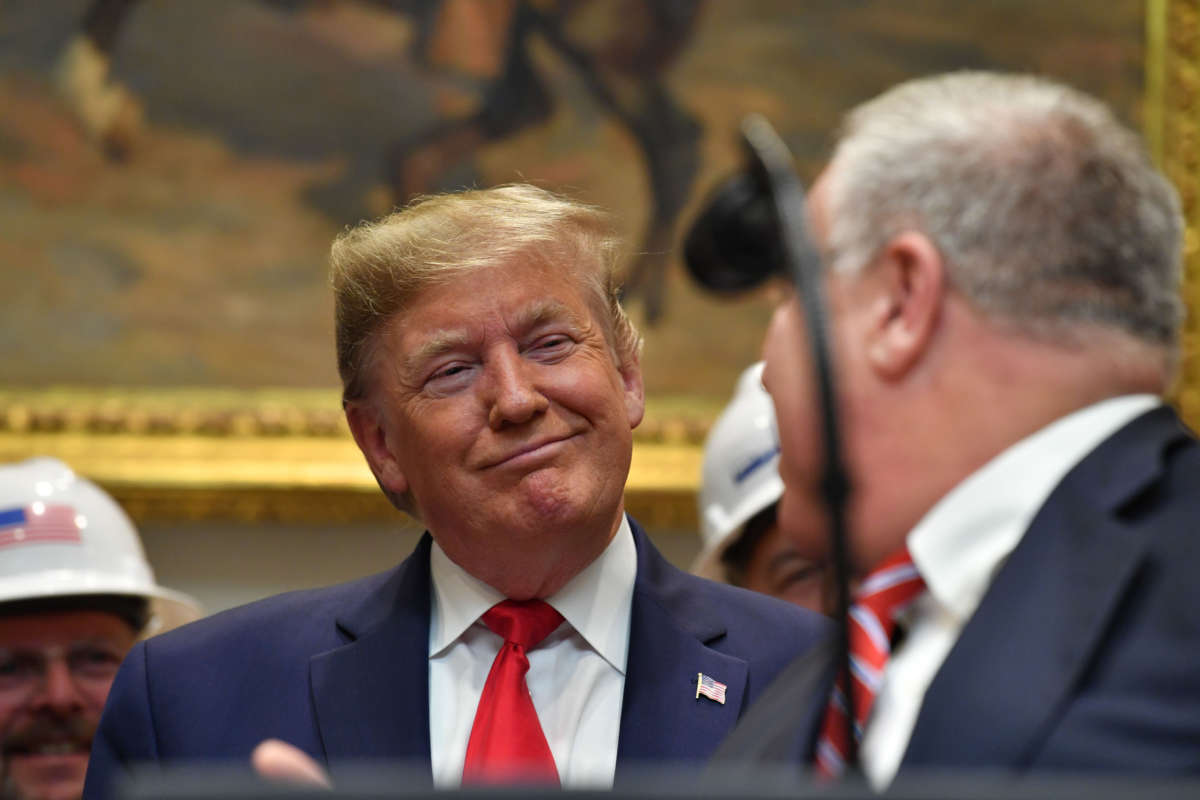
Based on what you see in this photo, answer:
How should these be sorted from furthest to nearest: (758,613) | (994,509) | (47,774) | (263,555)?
(263,555) < (47,774) < (758,613) < (994,509)

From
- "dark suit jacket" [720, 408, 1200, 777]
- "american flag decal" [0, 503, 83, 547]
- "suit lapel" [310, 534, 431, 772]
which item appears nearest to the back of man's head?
"dark suit jacket" [720, 408, 1200, 777]

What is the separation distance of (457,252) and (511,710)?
790 millimetres

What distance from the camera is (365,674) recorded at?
247cm

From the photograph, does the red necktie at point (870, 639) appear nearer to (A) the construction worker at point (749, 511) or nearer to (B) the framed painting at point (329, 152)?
(A) the construction worker at point (749, 511)

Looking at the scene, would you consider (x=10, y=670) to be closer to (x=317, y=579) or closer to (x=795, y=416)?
(x=317, y=579)

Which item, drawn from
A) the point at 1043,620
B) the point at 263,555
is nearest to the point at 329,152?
the point at 263,555

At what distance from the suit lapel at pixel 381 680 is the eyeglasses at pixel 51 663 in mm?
1072

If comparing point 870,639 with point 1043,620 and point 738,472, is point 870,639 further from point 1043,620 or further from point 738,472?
point 738,472

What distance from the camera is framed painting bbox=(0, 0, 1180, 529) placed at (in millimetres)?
5270

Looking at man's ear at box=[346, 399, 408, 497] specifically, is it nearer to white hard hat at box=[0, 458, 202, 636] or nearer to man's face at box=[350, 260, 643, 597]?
man's face at box=[350, 260, 643, 597]

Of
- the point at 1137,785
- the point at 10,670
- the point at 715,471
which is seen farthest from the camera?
the point at 715,471

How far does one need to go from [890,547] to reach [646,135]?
4.15 meters

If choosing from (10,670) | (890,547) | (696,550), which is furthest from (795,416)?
(696,550)

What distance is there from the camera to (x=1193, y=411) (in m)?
5.38
